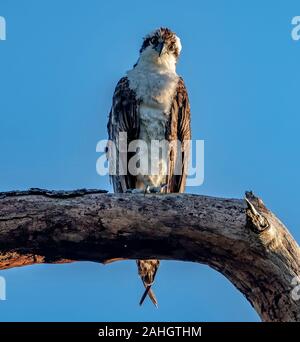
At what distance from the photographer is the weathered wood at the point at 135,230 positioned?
643 centimetres

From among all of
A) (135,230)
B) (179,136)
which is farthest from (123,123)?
(135,230)

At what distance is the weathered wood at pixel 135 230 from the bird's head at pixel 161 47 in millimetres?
3272

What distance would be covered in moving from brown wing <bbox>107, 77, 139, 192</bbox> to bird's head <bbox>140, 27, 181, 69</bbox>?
71 cm

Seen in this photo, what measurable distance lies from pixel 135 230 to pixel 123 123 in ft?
8.60

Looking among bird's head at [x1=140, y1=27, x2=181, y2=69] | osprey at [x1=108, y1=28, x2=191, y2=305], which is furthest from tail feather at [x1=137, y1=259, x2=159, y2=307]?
bird's head at [x1=140, y1=27, x2=181, y2=69]

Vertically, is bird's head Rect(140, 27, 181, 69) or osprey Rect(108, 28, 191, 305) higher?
bird's head Rect(140, 27, 181, 69)

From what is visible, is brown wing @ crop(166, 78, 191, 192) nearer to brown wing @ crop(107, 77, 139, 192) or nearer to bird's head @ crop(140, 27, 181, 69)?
brown wing @ crop(107, 77, 139, 192)

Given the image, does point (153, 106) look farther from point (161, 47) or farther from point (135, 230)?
point (135, 230)

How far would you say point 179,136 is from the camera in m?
9.14

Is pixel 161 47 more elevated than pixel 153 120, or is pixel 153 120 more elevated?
pixel 161 47

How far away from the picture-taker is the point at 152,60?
970cm

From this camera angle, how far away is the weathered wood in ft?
21.1

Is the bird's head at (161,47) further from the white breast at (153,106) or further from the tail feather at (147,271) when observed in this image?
the tail feather at (147,271)

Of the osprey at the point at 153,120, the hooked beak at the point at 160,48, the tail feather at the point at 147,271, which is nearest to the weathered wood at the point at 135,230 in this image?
the tail feather at the point at 147,271
